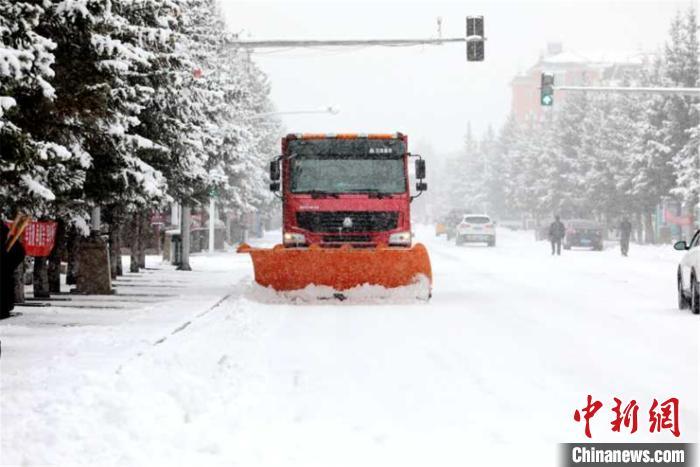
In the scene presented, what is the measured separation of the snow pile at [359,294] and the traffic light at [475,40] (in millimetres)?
7917

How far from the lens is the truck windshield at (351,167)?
20750 millimetres

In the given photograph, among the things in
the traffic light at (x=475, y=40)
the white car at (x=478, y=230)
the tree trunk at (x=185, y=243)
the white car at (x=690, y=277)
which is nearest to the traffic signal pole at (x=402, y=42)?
the traffic light at (x=475, y=40)

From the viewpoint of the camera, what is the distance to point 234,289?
23.4 metres

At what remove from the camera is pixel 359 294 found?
63.0ft

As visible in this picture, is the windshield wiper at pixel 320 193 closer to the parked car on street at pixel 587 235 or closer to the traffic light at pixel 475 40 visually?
the traffic light at pixel 475 40

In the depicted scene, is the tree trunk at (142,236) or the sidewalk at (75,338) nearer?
the sidewalk at (75,338)

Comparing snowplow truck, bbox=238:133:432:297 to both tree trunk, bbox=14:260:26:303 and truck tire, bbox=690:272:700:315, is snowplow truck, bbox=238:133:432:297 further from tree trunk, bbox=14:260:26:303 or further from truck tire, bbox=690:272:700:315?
truck tire, bbox=690:272:700:315

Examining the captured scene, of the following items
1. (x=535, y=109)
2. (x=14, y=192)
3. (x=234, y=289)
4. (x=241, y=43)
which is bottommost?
(x=234, y=289)

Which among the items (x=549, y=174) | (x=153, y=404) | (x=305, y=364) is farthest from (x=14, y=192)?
(x=549, y=174)

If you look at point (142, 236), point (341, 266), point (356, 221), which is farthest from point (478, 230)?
point (341, 266)

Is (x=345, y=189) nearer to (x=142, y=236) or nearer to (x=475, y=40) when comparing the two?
(x=475, y=40)

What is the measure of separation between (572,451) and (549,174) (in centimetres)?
7942

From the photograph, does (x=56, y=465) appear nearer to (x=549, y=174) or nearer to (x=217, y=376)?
(x=217, y=376)

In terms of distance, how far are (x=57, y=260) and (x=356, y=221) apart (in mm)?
5533
